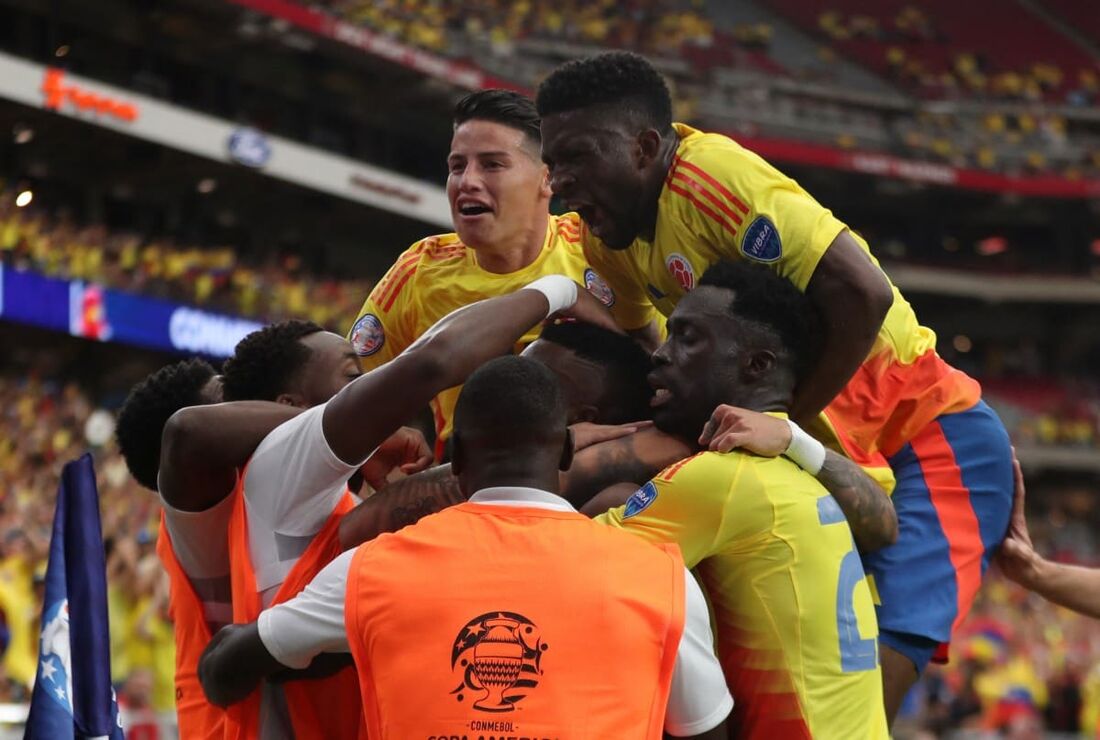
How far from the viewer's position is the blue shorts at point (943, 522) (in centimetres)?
408

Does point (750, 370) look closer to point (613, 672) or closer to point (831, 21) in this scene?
point (613, 672)

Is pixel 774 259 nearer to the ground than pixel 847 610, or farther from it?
farther from it

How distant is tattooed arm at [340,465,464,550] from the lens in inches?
138

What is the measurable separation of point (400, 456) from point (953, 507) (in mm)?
1536

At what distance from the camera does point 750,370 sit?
3.66 meters

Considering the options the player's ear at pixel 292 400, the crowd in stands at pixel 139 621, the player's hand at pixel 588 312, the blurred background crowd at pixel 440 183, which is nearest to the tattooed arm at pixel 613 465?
the player's hand at pixel 588 312

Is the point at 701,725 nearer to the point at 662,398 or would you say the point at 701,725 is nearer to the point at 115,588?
the point at 662,398

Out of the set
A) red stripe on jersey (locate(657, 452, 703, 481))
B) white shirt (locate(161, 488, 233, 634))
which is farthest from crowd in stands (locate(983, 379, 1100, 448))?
red stripe on jersey (locate(657, 452, 703, 481))

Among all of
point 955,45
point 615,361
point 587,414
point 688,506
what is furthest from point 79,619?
point 955,45

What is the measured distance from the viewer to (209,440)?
363 cm

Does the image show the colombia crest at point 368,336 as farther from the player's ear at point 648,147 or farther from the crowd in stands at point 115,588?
the crowd in stands at point 115,588

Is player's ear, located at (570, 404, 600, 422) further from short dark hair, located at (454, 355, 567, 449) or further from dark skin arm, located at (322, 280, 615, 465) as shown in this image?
short dark hair, located at (454, 355, 567, 449)

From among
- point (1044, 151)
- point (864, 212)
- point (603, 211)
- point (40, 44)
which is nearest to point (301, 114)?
point (40, 44)

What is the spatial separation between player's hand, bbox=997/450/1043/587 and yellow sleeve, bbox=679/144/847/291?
1.11 m
